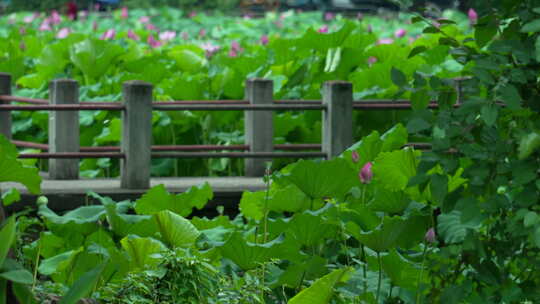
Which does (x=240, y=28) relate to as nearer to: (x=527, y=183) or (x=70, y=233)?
(x=70, y=233)

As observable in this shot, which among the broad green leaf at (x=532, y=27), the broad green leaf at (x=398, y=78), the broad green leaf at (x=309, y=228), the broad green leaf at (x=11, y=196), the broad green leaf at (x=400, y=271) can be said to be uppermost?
the broad green leaf at (x=532, y=27)

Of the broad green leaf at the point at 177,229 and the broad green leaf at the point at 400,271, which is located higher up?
the broad green leaf at the point at 177,229

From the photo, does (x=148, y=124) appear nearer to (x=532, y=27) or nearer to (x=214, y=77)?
(x=214, y=77)

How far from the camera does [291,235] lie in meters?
4.29

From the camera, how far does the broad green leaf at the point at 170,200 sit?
477 centimetres

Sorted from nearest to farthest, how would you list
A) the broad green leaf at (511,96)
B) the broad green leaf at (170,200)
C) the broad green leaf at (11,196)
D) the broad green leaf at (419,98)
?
the broad green leaf at (511,96)
the broad green leaf at (419,98)
the broad green leaf at (170,200)
the broad green leaf at (11,196)

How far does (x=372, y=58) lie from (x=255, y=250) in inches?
219

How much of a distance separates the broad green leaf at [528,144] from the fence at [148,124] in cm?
353

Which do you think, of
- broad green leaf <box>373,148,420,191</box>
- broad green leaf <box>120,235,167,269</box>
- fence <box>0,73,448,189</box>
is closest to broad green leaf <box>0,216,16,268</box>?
broad green leaf <box>120,235,167,269</box>

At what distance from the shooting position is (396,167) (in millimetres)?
4309

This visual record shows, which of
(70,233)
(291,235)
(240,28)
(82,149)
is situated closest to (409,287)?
(291,235)

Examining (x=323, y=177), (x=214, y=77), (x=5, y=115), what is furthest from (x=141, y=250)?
(x=214, y=77)

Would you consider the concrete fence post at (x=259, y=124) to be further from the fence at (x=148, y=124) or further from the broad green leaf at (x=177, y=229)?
the broad green leaf at (x=177, y=229)

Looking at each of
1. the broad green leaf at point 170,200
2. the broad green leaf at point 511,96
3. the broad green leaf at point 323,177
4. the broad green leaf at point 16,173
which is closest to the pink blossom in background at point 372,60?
the broad green leaf at point 170,200
